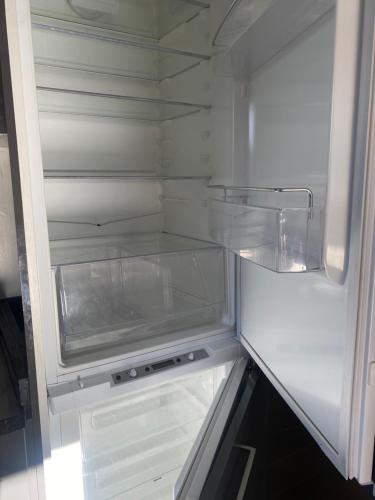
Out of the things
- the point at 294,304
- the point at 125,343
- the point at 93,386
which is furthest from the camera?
the point at 125,343

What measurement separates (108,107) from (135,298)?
2.87 ft

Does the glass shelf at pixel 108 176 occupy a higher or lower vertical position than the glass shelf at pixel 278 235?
higher

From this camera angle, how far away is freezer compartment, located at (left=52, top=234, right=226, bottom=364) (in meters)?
1.19

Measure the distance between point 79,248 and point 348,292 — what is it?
1.13 m

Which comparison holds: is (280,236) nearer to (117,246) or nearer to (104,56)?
(117,246)

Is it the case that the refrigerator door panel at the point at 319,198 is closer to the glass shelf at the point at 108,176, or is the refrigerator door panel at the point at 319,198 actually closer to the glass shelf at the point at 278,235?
the glass shelf at the point at 278,235

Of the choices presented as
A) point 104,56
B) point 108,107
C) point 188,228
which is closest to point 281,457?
point 188,228

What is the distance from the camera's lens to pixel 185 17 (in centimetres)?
143

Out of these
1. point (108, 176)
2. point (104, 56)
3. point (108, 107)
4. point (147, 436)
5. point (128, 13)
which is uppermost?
point (128, 13)

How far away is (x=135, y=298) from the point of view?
1.38 metres

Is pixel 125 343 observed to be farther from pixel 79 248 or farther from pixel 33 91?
pixel 33 91

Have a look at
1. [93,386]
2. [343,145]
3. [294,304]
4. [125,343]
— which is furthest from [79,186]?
[343,145]

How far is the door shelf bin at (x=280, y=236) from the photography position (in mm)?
750

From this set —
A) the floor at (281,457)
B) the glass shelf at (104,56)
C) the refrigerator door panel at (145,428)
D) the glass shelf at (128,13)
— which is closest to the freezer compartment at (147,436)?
the refrigerator door panel at (145,428)
